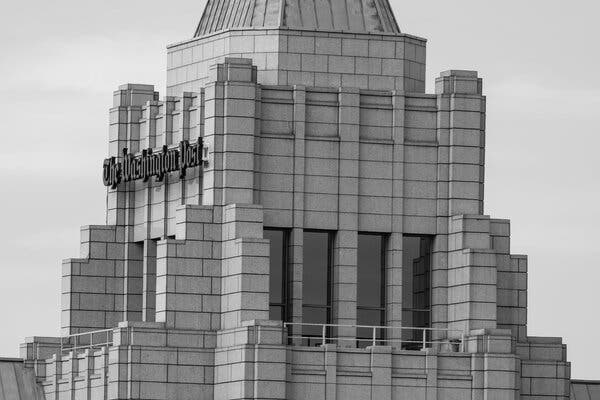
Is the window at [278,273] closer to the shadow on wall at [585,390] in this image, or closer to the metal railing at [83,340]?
the metal railing at [83,340]

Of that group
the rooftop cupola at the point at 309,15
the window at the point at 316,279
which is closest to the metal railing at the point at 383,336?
the window at the point at 316,279

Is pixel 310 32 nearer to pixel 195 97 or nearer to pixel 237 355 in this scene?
pixel 195 97

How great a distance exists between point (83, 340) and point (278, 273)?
29.6ft

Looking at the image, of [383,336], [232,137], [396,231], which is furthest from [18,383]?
[396,231]

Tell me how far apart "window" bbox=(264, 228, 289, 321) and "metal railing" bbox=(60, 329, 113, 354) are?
7.07 m

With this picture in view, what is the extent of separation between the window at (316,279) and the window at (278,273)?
69 cm

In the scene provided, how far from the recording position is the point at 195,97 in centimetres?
9819

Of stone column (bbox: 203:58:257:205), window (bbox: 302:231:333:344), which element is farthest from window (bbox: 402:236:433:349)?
stone column (bbox: 203:58:257:205)

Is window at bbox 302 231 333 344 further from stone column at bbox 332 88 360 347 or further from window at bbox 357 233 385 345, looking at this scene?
window at bbox 357 233 385 345

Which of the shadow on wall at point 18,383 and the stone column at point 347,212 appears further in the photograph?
the shadow on wall at point 18,383

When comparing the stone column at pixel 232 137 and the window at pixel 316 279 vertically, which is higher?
the stone column at pixel 232 137

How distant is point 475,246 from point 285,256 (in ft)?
22.3

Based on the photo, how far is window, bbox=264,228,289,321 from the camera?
9712 cm

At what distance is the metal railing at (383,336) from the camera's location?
316ft
